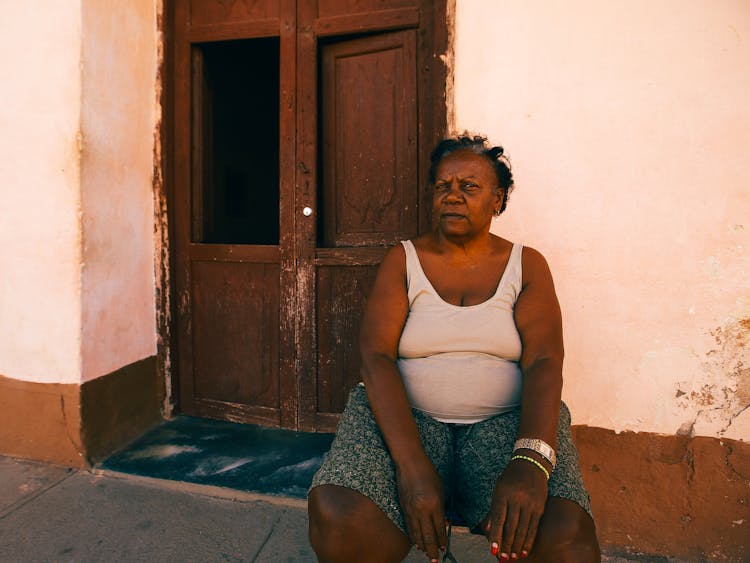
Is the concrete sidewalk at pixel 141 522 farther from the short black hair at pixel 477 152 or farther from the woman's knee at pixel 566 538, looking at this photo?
the short black hair at pixel 477 152

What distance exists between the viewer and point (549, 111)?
7.04 feet

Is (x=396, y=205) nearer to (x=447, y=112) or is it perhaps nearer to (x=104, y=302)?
(x=447, y=112)

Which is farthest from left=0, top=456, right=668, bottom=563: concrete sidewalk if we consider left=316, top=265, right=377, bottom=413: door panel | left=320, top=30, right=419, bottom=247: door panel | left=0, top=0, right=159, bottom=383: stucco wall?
left=320, top=30, right=419, bottom=247: door panel

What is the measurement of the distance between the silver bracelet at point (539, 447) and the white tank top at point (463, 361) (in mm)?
215

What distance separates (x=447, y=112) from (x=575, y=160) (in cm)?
60

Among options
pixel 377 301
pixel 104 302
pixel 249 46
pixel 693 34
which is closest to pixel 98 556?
pixel 104 302


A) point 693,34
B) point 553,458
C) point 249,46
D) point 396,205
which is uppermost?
point 249,46

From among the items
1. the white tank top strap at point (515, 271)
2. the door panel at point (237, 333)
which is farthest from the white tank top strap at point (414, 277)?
the door panel at point (237, 333)

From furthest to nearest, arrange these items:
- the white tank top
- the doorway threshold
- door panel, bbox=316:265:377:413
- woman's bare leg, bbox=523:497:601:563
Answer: door panel, bbox=316:265:377:413 < the doorway threshold < the white tank top < woman's bare leg, bbox=523:497:601:563

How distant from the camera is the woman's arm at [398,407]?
4.43 feet

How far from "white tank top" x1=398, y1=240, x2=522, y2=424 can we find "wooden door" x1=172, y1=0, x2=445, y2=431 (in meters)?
1.08

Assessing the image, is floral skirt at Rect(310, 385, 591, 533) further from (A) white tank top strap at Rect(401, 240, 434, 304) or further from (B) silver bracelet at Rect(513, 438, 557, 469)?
(A) white tank top strap at Rect(401, 240, 434, 304)

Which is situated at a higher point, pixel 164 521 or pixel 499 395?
pixel 499 395

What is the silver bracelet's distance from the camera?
4.62 feet
